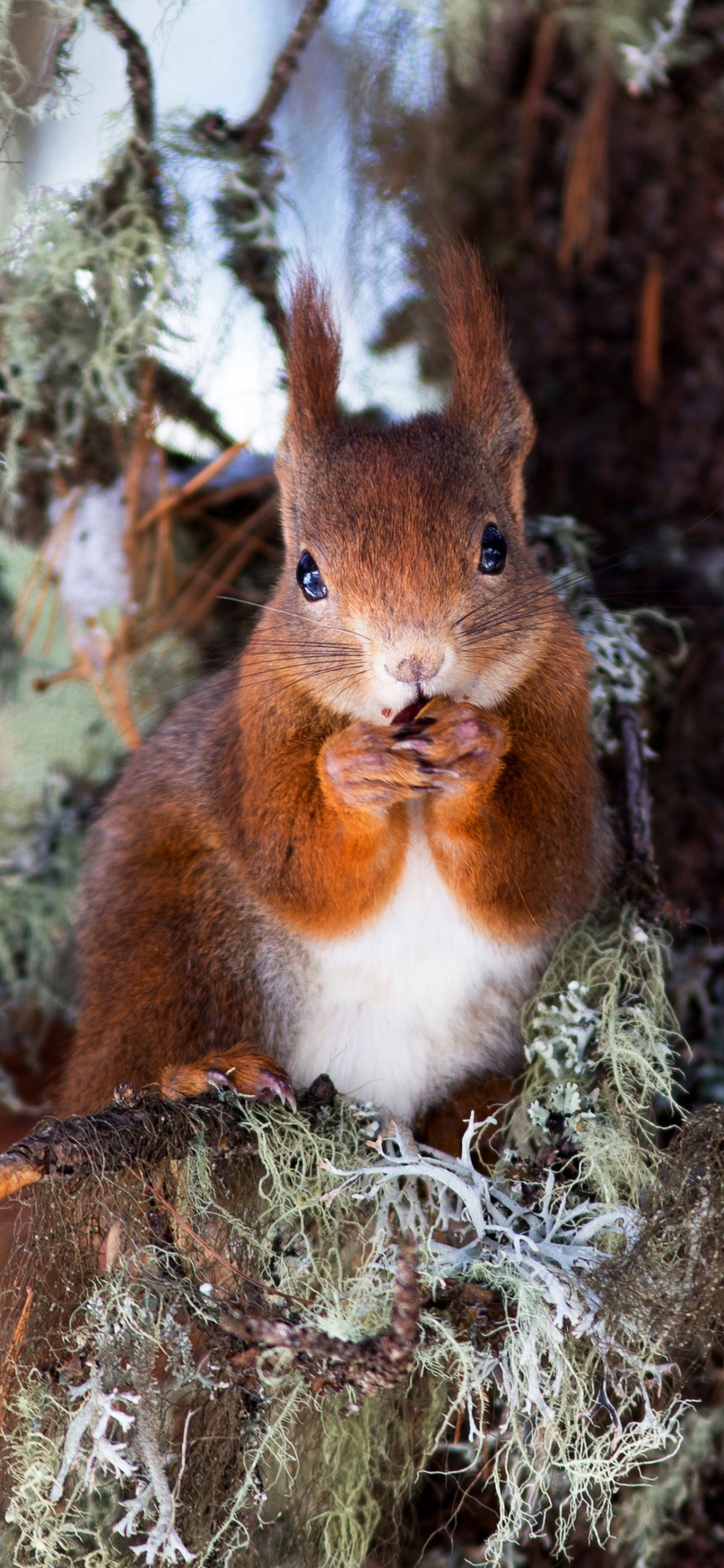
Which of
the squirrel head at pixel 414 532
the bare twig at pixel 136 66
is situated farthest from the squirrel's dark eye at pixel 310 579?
the bare twig at pixel 136 66

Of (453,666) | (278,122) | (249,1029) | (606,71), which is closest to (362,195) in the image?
(278,122)

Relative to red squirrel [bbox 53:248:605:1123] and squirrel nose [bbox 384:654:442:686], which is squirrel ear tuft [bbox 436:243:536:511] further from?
squirrel nose [bbox 384:654:442:686]

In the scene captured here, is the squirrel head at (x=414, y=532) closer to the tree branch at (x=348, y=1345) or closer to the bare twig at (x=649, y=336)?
the bare twig at (x=649, y=336)

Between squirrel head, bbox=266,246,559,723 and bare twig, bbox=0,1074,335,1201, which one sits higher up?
squirrel head, bbox=266,246,559,723

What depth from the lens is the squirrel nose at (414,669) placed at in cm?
135

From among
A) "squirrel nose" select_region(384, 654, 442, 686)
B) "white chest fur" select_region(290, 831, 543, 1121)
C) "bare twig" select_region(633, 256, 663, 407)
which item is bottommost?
"white chest fur" select_region(290, 831, 543, 1121)

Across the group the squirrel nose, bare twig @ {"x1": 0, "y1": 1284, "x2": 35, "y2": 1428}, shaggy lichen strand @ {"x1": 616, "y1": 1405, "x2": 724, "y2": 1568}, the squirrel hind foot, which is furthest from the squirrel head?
shaggy lichen strand @ {"x1": 616, "y1": 1405, "x2": 724, "y2": 1568}

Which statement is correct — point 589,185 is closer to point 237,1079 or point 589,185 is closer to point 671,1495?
point 237,1079

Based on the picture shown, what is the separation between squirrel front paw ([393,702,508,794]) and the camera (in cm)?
144

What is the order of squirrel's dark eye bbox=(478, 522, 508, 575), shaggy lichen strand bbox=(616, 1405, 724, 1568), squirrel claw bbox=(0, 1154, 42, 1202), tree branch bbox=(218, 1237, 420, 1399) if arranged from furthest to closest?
shaggy lichen strand bbox=(616, 1405, 724, 1568)
squirrel's dark eye bbox=(478, 522, 508, 575)
squirrel claw bbox=(0, 1154, 42, 1202)
tree branch bbox=(218, 1237, 420, 1399)

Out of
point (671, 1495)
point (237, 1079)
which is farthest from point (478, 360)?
point (671, 1495)

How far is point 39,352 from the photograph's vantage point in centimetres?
194

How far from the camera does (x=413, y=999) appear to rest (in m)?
1.67

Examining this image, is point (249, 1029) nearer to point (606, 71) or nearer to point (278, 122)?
point (278, 122)
